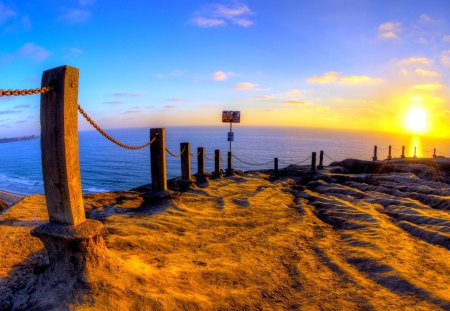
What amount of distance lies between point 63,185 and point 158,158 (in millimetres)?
4151

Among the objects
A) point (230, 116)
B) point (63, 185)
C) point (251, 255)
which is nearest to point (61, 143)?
point (63, 185)

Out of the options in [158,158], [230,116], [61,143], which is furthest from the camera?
[230,116]

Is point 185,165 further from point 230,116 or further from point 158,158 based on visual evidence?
point 230,116

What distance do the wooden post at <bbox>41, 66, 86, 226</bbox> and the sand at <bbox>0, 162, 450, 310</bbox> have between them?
853 millimetres

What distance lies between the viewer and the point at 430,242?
5555 mm

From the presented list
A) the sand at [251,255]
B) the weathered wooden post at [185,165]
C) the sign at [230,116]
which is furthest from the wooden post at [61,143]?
the sign at [230,116]

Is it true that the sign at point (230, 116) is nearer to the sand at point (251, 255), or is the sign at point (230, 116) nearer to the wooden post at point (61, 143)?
the sand at point (251, 255)

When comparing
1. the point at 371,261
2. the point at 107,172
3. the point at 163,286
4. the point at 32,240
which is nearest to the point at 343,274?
the point at 371,261

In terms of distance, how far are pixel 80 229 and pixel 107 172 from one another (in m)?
46.9

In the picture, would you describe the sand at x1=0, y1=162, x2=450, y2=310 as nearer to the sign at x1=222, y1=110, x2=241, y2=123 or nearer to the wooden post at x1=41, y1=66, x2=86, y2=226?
the wooden post at x1=41, y1=66, x2=86, y2=226

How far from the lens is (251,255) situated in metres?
4.67

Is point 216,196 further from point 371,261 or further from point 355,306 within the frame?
point 355,306

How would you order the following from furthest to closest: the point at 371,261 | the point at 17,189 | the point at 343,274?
the point at 17,189 → the point at 371,261 → the point at 343,274

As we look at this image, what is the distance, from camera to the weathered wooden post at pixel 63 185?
124 inches
